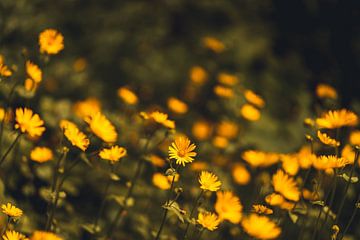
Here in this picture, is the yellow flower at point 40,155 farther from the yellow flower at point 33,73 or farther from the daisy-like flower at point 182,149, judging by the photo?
the daisy-like flower at point 182,149

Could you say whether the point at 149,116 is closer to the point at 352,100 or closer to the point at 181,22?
the point at 352,100

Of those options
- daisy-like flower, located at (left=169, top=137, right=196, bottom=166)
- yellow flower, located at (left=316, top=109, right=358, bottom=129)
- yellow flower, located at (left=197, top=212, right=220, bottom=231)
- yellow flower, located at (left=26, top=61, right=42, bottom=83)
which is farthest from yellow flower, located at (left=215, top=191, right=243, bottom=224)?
yellow flower, located at (left=26, top=61, right=42, bottom=83)

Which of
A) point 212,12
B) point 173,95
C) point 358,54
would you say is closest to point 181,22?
point 212,12

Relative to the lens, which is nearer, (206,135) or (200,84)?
(206,135)

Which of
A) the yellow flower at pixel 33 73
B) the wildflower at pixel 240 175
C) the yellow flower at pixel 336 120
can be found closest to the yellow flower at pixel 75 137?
the yellow flower at pixel 33 73

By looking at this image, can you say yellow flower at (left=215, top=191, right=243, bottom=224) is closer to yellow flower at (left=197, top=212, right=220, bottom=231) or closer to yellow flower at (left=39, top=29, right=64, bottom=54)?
yellow flower at (left=197, top=212, right=220, bottom=231)

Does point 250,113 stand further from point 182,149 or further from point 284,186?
point 182,149

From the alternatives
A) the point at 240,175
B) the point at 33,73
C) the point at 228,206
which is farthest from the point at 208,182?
the point at 240,175
